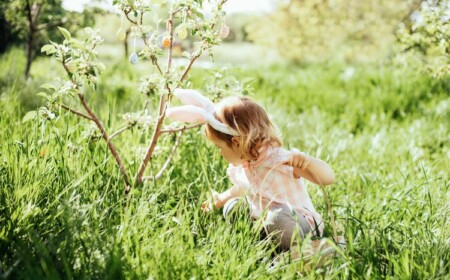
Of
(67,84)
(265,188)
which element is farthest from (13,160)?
(265,188)

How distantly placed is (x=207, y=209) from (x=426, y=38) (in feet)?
5.96

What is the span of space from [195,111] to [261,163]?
1.28ft

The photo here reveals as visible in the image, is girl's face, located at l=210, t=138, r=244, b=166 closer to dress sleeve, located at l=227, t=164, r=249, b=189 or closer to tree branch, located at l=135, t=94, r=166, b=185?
dress sleeve, located at l=227, t=164, r=249, b=189

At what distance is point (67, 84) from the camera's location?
1892mm

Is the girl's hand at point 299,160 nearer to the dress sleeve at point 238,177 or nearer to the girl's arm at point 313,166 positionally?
the girl's arm at point 313,166

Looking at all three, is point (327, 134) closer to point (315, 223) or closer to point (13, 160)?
point (315, 223)

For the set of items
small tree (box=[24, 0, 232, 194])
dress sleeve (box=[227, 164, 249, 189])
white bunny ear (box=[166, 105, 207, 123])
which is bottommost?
dress sleeve (box=[227, 164, 249, 189])

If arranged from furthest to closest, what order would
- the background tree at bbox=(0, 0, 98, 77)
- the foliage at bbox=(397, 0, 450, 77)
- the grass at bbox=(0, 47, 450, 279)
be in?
1. the background tree at bbox=(0, 0, 98, 77)
2. the foliage at bbox=(397, 0, 450, 77)
3. the grass at bbox=(0, 47, 450, 279)

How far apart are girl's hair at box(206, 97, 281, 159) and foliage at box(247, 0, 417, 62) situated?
809 centimetres

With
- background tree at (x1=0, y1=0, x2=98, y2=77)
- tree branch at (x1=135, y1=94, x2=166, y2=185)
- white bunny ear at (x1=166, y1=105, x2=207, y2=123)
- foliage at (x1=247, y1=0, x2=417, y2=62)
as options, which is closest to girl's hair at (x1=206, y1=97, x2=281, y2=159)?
white bunny ear at (x1=166, y1=105, x2=207, y2=123)

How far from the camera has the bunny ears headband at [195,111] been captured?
1997 mm

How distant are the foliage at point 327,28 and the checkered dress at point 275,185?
811cm

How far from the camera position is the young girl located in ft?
6.73

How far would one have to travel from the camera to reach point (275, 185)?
2148 millimetres
